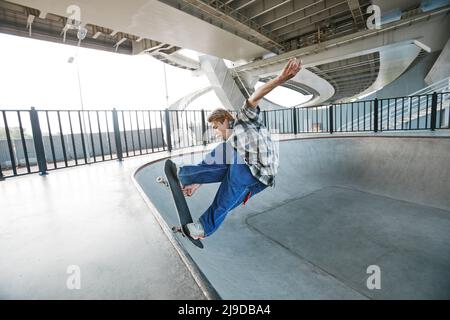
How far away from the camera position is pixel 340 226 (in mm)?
4641

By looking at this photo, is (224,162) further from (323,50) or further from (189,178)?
(323,50)

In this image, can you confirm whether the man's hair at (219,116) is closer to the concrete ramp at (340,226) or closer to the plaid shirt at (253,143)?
the plaid shirt at (253,143)

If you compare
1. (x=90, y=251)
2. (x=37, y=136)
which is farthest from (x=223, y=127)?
(x=37, y=136)

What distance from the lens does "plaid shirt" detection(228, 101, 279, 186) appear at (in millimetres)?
2176

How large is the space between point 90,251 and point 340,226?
182 inches

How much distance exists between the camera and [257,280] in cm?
317

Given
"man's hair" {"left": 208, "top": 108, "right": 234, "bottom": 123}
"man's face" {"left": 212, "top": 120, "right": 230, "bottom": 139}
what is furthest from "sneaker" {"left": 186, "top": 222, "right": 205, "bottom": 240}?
"man's hair" {"left": 208, "top": 108, "right": 234, "bottom": 123}

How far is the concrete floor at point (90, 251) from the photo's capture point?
122 centimetres

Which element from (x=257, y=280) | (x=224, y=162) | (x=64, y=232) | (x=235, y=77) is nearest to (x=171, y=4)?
(x=224, y=162)

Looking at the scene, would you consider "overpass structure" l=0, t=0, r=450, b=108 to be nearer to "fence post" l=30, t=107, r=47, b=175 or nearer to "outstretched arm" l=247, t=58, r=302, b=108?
"fence post" l=30, t=107, r=47, b=175

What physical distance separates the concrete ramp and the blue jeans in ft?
1.57

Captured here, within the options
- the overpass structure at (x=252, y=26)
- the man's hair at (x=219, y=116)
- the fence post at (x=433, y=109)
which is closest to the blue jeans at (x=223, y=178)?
the man's hair at (x=219, y=116)

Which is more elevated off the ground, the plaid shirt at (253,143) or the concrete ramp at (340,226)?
the plaid shirt at (253,143)

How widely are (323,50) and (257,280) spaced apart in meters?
13.0
